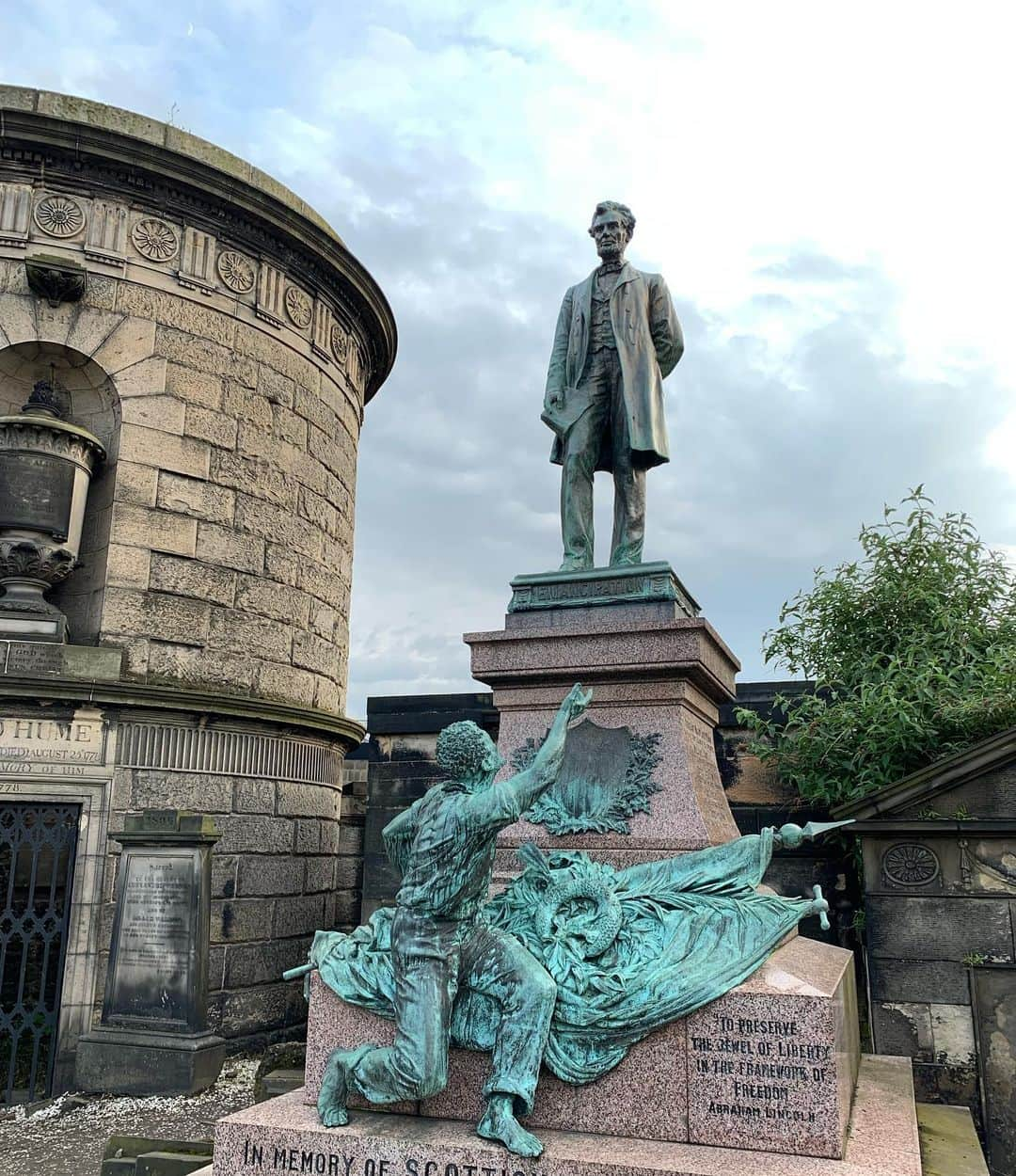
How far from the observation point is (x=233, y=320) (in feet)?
39.2

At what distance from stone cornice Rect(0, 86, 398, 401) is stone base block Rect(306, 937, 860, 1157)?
9952 mm

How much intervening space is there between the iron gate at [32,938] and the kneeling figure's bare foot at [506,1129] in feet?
21.6

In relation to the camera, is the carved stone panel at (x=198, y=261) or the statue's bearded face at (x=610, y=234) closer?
the statue's bearded face at (x=610, y=234)

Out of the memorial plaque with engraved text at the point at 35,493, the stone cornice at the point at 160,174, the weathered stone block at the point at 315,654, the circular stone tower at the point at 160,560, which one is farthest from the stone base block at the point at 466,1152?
the stone cornice at the point at 160,174

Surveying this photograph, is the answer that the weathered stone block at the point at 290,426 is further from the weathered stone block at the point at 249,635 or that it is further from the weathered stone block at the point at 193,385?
the weathered stone block at the point at 249,635

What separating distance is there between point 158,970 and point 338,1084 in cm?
540

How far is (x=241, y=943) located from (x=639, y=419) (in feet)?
24.3

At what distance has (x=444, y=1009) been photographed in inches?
161

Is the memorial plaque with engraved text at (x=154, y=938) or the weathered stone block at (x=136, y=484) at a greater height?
the weathered stone block at (x=136, y=484)

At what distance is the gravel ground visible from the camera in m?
6.80

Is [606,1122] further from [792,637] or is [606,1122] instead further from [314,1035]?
[792,637]

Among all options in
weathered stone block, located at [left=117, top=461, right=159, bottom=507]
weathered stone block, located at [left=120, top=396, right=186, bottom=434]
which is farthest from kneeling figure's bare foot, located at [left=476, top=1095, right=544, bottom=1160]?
weathered stone block, located at [left=120, top=396, right=186, bottom=434]

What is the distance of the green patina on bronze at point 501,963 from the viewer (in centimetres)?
404

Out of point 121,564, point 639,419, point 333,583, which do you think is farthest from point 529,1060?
point 333,583
